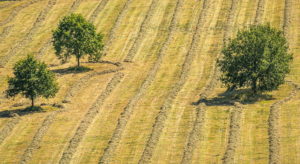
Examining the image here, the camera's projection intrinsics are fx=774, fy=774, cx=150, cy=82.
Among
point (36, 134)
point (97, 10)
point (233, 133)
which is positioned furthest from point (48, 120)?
point (97, 10)

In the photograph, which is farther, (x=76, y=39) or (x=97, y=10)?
(x=97, y=10)

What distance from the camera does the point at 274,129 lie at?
8581 cm

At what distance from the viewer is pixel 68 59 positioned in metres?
122

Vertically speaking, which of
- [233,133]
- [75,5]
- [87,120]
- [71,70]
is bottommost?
[75,5]

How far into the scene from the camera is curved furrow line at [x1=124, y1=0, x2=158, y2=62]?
121 meters

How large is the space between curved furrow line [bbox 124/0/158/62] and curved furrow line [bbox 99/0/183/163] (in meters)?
4.15

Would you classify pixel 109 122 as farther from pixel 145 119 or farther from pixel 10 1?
pixel 10 1

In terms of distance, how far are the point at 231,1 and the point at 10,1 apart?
143ft

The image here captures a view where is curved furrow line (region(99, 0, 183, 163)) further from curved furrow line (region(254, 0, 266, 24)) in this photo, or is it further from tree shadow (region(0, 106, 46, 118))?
curved furrow line (region(254, 0, 266, 24))

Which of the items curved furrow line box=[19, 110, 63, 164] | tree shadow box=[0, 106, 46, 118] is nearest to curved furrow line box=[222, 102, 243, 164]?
curved furrow line box=[19, 110, 63, 164]

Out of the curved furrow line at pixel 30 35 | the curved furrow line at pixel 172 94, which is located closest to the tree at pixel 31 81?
the curved furrow line at pixel 172 94

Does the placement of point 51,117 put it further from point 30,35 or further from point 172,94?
point 30,35

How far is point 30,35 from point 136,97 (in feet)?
125

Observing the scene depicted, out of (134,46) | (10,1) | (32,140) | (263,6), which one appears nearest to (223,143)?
(32,140)
